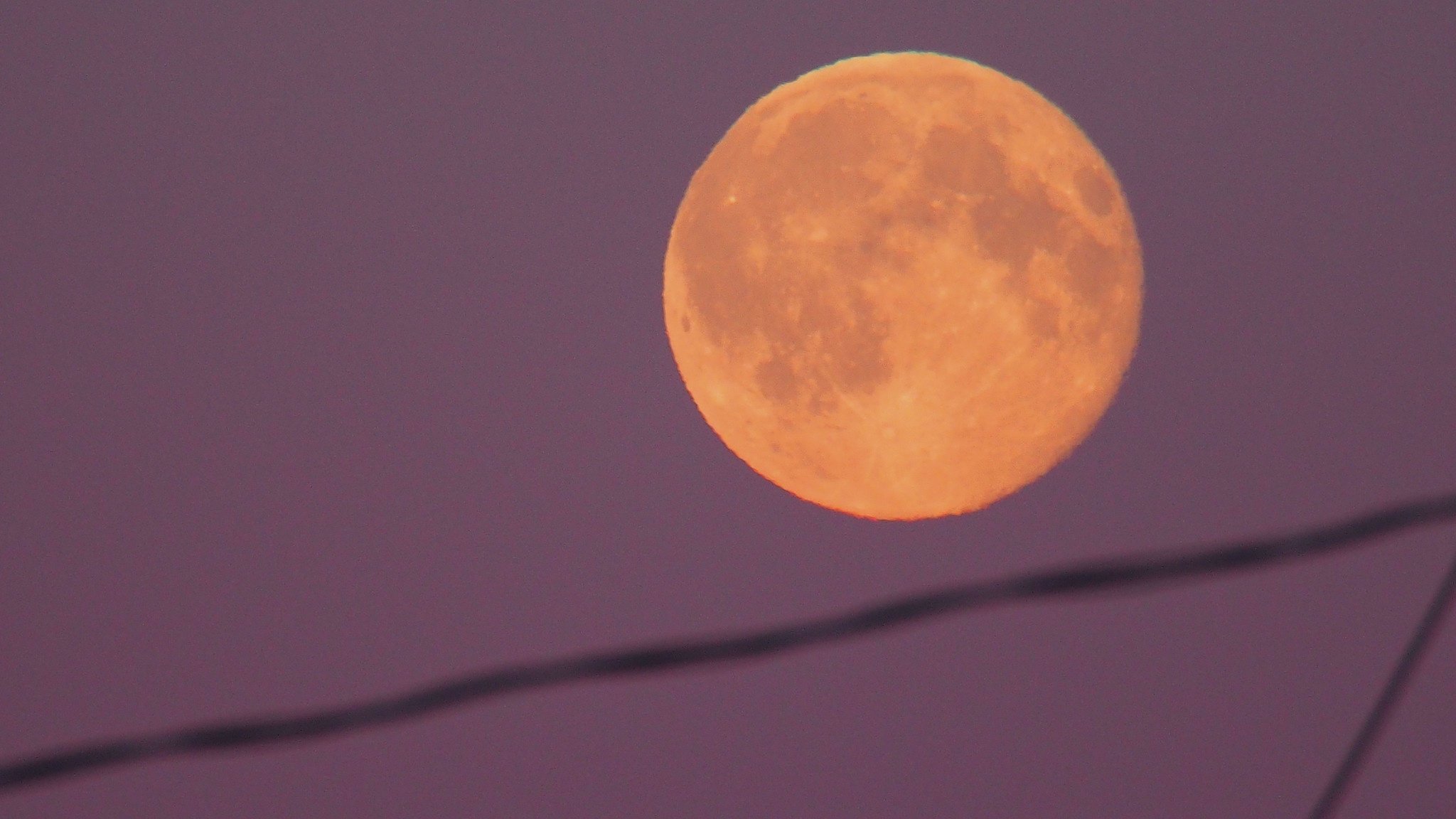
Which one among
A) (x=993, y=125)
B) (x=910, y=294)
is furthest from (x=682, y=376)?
(x=993, y=125)

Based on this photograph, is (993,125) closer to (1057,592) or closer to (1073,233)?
(1073,233)

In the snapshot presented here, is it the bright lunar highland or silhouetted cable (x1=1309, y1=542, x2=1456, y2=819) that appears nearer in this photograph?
silhouetted cable (x1=1309, y1=542, x2=1456, y2=819)

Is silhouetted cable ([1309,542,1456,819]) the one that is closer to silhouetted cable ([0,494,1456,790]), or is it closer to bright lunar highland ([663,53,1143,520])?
silhouetted cable ([0,494,1456,790])

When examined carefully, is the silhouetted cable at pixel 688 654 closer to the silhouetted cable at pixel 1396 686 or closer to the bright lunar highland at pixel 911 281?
the silhouetted cable at pixel 1396 686

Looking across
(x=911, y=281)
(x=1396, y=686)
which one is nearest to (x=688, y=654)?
(x=1396, y=686)

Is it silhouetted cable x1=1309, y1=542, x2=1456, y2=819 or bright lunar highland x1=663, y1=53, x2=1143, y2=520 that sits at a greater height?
bright lunar highland x1=663, y1=53, x2=1143, y2=520

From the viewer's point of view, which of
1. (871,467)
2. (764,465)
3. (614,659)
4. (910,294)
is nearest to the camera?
(614,659)

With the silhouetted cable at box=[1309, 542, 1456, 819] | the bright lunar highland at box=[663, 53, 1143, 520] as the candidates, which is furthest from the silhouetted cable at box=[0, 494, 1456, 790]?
the bright lunar highland at box=[663, 53, 1143, 520]
